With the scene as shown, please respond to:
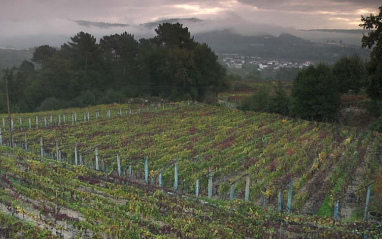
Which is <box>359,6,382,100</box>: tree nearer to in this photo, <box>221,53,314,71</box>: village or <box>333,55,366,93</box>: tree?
<box>333,55,366,93</box>: tree

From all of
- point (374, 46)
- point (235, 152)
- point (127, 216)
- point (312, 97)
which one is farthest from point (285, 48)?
point (127, 216)

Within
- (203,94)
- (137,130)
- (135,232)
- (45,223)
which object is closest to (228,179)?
(135,232)

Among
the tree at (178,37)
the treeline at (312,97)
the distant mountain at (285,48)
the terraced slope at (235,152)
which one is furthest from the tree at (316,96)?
the distant mountain at (285,48)

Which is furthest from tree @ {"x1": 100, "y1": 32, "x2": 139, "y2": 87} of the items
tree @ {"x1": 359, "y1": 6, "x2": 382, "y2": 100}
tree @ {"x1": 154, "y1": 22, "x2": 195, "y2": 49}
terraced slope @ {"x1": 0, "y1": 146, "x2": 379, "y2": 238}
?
terraced slope @ {"x1": 0, "y1": 146, "x2": 379, "y2": 238}

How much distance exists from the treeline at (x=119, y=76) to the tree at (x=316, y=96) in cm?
1576

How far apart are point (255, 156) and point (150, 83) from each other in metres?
30.3

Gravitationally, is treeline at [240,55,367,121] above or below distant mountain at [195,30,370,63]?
below

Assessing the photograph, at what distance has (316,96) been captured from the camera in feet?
92.8

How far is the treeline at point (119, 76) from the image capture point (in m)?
42.3

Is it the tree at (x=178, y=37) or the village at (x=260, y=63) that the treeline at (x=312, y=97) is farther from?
the village at (x=260, y=63)

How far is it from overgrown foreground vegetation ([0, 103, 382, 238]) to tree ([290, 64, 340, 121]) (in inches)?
193

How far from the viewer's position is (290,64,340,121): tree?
1106 inches

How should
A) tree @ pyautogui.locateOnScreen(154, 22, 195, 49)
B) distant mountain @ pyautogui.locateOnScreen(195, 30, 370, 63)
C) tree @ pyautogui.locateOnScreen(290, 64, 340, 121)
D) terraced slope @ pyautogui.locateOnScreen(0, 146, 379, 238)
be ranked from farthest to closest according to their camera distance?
distant mountain @ pyautogui.locateOnScreen(195, 30, 370, 63), tree @ pyautogui.locateOnScreen(154, 22, 195, 49), tree @ pyautogui.locateOnScreen(290, 64, 340, 121), terraced slope @ pyautogui.locateOnScreen(0, 146, 379, 238)

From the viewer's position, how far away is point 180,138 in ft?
65.2
